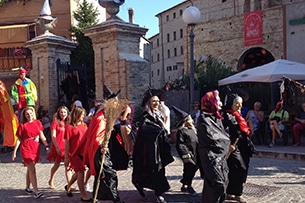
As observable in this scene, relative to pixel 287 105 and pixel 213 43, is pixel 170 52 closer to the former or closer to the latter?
pixel 213 43

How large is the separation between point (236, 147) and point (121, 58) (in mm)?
5253

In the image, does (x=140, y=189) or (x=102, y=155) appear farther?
(x=140, y=189)

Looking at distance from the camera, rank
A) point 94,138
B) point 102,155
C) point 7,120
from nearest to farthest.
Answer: point 102,155
point 94,138
point 7,120

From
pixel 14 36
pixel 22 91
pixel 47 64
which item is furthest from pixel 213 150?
pixel 14 36

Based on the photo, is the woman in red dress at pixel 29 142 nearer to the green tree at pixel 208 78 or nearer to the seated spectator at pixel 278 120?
the seated spectator at pixel 278 120

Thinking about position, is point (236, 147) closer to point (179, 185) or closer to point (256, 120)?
point (179, 185)

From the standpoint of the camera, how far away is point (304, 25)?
81.1ft

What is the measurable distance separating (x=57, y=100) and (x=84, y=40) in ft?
40.6

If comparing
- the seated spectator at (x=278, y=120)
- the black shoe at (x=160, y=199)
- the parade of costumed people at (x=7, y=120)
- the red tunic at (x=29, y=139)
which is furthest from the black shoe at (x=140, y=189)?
the seated spectator at (x=278, y=120)

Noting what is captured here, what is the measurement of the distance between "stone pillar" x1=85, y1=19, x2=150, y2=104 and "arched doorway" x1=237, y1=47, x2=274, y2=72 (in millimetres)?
19822

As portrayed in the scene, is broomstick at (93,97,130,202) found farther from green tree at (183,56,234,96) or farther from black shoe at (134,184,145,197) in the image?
green tree at (183,56,234,96)

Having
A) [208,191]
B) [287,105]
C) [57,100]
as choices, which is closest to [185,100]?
[287,105]

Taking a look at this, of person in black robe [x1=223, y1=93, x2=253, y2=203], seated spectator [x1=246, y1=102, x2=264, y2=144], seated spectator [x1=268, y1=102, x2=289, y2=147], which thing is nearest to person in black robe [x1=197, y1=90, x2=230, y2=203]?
person in black robe [x1=223, y1=93, x2=253, y2=203]

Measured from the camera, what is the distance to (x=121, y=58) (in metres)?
11.1
